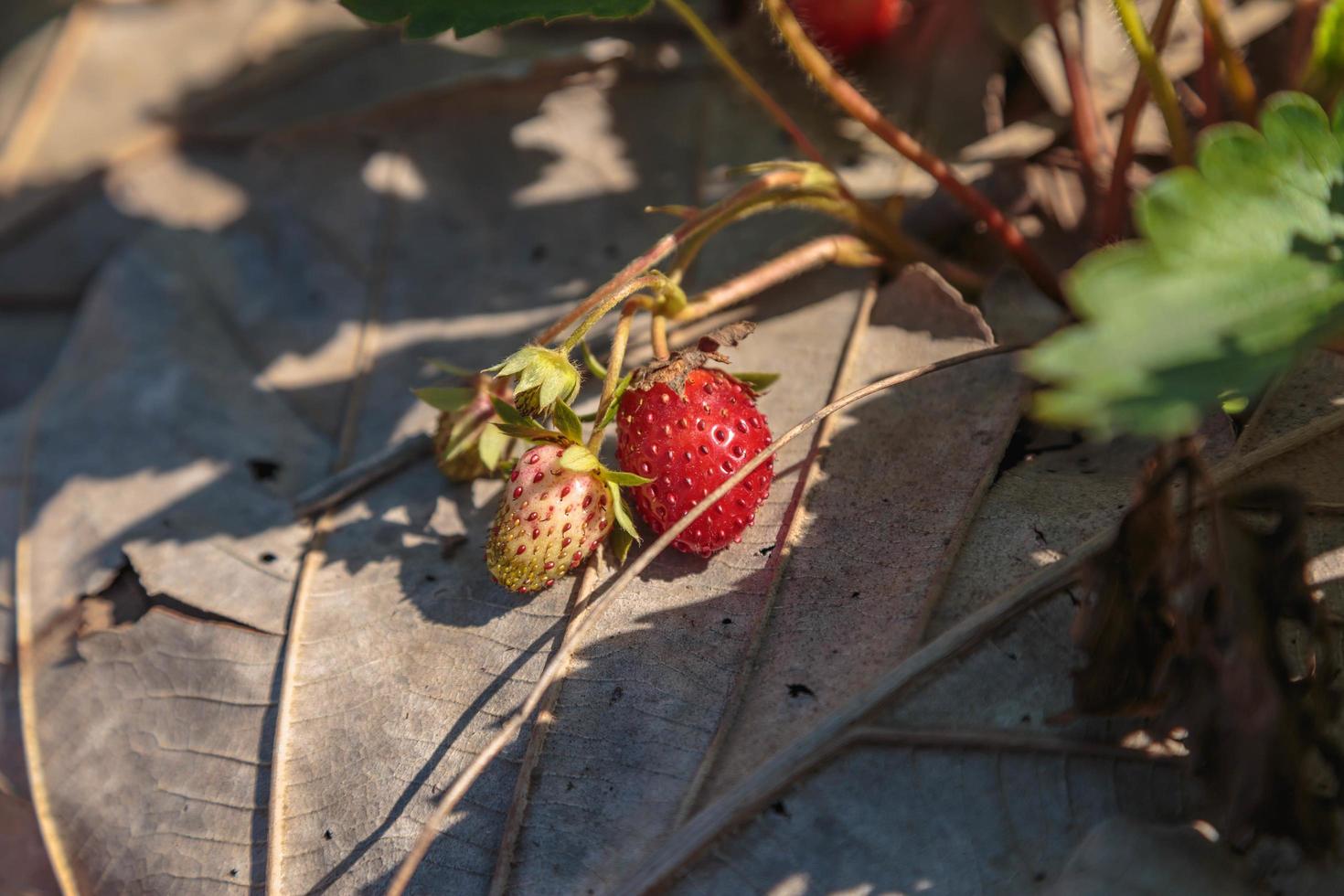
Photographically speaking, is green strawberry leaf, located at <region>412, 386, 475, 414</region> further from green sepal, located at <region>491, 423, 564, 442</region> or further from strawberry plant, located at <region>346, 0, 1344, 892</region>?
green sepal, located at <region>491, 423, 564, 442</region>

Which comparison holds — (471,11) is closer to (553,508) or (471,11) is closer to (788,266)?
(788,266)

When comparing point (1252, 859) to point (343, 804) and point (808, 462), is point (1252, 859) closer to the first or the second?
point (808, 462)

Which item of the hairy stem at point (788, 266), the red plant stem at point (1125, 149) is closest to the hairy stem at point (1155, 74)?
the red plant stem at point (1125, 149)

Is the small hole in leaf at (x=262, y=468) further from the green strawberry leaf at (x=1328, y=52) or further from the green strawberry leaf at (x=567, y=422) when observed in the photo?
the green strawberry leaf at (x=1328, y=52)

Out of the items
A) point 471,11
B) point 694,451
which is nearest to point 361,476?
point 694,451

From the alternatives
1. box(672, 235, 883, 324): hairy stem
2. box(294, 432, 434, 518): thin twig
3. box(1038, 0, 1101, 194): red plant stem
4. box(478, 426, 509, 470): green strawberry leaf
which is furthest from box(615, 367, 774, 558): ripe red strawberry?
box(1038, 0, 1101, 194): red plant stem

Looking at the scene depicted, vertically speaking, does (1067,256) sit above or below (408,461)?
above

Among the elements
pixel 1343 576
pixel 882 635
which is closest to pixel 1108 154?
pixel 1343 576
